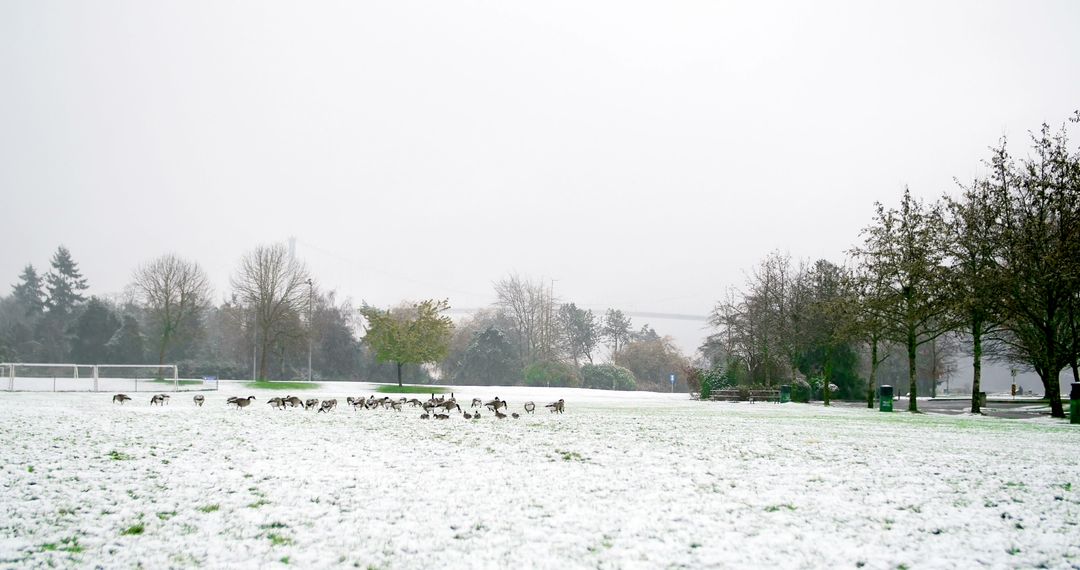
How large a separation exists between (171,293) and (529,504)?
66.2m

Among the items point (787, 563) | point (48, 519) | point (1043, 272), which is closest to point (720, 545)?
point (787, 563)

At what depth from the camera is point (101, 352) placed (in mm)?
75000

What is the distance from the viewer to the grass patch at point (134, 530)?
21.6 feet

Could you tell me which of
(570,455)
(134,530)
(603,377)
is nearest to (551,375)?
(603,377)

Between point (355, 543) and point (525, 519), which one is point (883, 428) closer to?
point (525, 519)

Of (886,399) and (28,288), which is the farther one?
(28,288)

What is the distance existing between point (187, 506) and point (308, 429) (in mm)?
9213

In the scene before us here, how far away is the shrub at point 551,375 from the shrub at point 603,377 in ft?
9.38

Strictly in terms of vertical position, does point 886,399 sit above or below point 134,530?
below

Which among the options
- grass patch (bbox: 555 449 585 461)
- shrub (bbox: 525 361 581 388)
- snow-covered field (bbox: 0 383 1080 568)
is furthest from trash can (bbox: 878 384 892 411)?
shrub (bbox: 525 361 581 388)

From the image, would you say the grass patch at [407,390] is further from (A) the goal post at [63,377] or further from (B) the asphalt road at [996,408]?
(B) the asphalt road at [996,408]

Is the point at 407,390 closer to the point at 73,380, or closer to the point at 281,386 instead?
the point at 281,386

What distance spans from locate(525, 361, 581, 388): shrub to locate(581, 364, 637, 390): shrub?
9.38ft

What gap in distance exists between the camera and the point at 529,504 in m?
7.66
